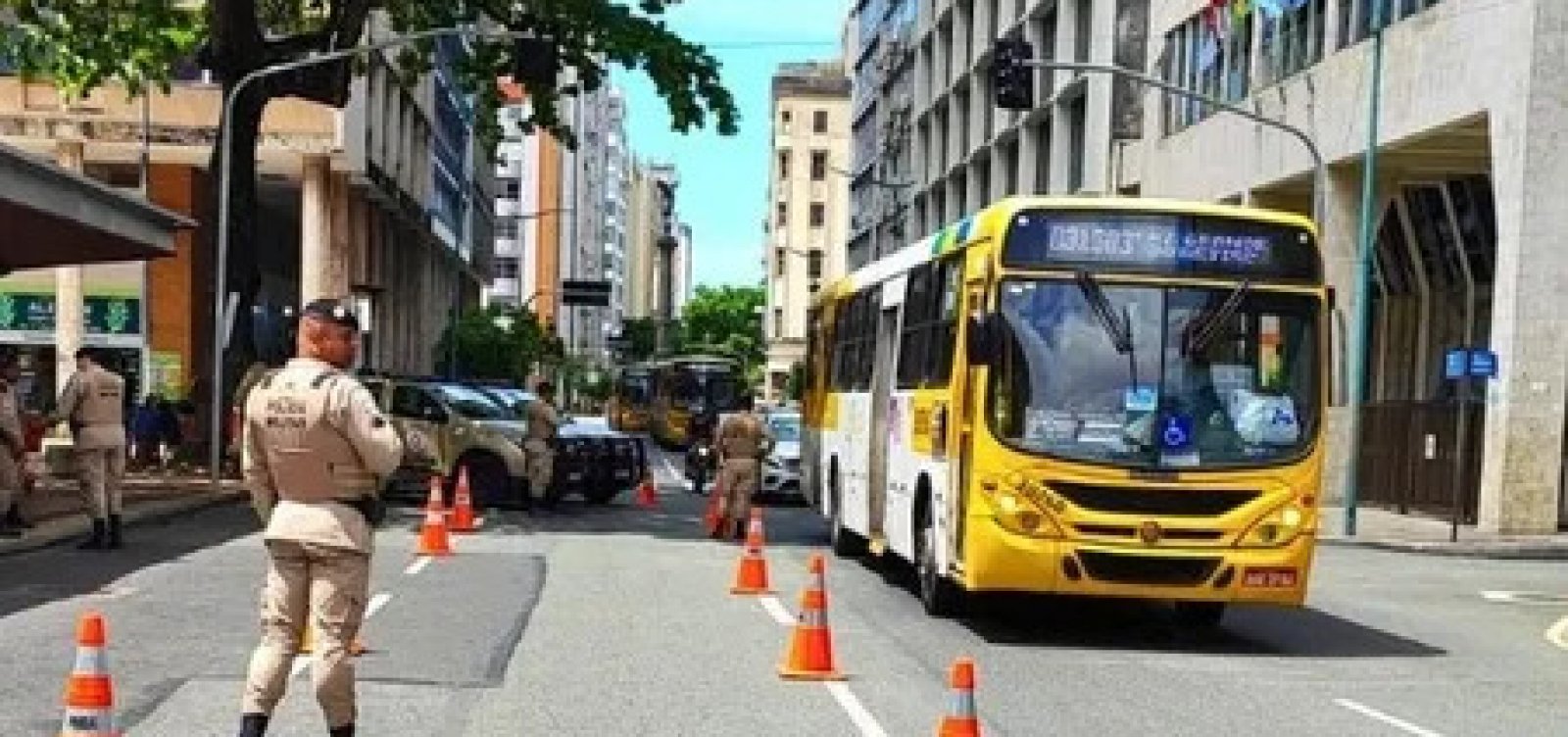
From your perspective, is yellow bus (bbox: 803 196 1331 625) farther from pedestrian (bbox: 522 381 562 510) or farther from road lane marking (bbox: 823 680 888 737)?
pedestrian (bbox: 522 381 562 510)

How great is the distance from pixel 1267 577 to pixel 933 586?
2664mm

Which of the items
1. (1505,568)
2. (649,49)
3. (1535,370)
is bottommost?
(1505,568)

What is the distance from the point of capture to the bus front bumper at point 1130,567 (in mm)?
13203

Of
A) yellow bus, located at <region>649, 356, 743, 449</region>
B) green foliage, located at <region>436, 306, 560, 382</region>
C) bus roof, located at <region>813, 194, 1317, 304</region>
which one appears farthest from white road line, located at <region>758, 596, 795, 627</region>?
green foliage, located at <region>436, 306, 560, 382</region>

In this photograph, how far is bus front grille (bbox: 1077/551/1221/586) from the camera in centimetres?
1324

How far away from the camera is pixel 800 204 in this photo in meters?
143

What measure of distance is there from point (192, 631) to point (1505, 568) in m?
17.8

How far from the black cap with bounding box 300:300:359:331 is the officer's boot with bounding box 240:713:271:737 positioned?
1.50 m

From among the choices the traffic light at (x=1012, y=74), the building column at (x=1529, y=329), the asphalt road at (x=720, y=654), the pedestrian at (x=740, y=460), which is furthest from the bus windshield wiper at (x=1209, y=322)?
the building column at (x=1529, y=329)

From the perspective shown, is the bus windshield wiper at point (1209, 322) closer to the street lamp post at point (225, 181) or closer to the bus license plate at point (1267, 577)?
the bus license plate at point (1267, 577)

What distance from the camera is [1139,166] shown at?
4947 centimetres

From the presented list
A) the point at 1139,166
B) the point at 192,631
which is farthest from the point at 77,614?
the point at 1139,166

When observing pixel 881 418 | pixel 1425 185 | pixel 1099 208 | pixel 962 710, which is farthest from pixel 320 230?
pixel 962 710

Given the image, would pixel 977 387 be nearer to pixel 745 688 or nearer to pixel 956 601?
pixel 956 601
